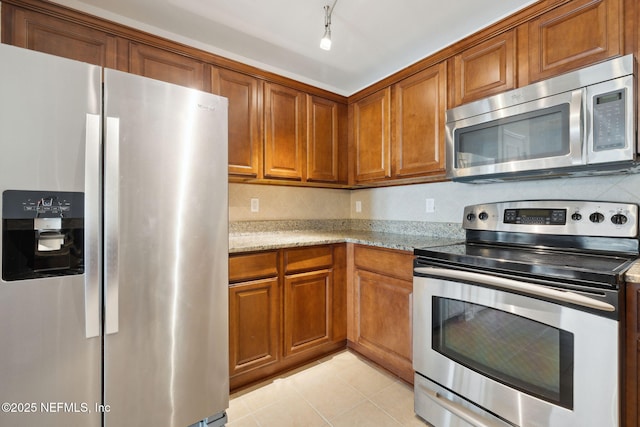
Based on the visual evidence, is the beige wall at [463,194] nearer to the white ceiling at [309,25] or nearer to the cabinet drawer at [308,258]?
the cabinet drawer at [308,258]

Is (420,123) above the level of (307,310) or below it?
above

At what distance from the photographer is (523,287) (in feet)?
3.75

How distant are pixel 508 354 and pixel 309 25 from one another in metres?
2.07

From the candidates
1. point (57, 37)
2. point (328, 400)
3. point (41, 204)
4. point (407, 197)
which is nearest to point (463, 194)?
point (407, 197)

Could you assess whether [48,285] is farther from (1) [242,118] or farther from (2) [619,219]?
(2) [619,219]

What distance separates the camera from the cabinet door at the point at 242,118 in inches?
77.1

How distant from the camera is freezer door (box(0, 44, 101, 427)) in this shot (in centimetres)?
95

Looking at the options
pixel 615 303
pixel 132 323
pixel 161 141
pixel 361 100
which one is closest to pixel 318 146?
pixel 361 100

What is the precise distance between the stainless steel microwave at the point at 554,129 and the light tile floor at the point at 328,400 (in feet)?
4.68

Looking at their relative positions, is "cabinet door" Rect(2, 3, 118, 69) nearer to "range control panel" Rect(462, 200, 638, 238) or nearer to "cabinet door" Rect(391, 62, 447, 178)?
"cabinet door" Rect(391, 62, 447, 178)

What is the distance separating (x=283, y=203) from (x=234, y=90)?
1.00 m

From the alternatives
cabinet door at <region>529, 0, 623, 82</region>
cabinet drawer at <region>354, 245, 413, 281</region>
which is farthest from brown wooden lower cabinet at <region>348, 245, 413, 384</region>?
cabinet door at <region>529, 0, 623, 82</region>

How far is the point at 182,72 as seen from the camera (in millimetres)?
1801

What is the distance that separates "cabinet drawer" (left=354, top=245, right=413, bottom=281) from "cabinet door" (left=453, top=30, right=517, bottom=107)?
1.06 m
